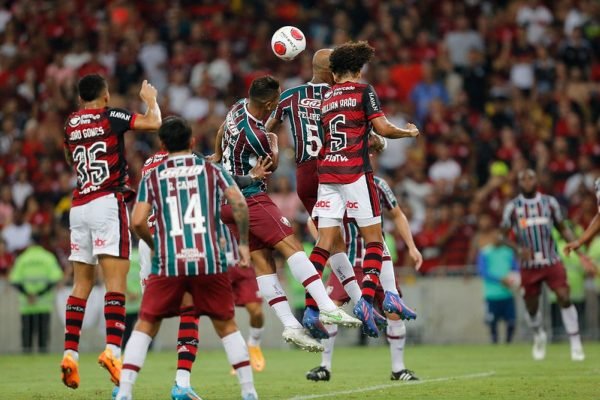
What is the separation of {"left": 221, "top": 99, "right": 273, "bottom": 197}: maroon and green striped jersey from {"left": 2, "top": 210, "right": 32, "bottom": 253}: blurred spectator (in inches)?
477

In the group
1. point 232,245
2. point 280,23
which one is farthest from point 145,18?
point 232,245

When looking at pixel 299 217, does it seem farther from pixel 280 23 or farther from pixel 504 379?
pixel 504 379

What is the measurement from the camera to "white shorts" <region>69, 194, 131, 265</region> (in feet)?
40.4

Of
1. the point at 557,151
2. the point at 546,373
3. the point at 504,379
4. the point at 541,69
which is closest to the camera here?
the point at 504,379

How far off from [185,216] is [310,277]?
2.61m

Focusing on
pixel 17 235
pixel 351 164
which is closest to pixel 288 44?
pixel 351 164

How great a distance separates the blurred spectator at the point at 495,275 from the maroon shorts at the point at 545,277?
3.17m

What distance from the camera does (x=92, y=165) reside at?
12.3 meters

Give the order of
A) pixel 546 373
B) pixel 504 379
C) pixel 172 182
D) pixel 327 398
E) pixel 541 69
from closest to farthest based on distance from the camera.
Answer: pixel 172 182 → pixel 327 398 → pixel 504 379 → pixel 546 373 → pixel 541 69

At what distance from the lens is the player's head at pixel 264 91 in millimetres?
12836

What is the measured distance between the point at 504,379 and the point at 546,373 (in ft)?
4.02

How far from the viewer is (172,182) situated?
10469 millimetres

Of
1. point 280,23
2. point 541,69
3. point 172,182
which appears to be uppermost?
point 280,23

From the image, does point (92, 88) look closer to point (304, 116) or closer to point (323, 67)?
point (304, 116)
